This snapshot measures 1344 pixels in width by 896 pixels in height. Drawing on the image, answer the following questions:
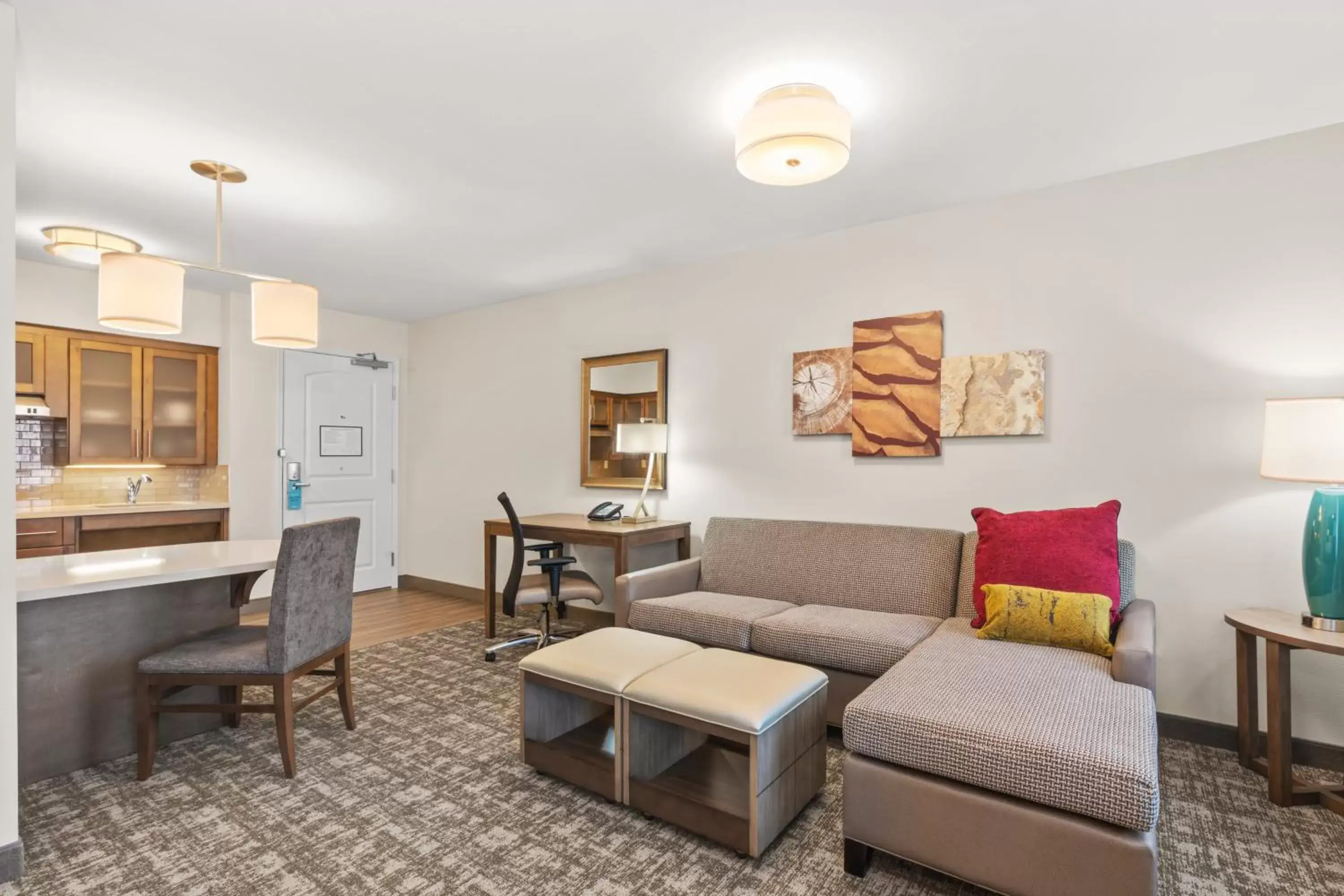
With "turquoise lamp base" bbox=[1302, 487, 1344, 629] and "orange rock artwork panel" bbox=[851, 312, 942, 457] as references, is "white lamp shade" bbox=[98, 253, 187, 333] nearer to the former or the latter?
"orange rock artwork panel" bbox=[851, 312, 942, 457]

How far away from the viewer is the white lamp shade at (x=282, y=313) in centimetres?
284

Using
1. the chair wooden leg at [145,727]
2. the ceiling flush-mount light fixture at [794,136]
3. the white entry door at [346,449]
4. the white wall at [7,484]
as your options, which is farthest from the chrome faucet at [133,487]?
the ceiling flush-mount light fixture at [794,136]

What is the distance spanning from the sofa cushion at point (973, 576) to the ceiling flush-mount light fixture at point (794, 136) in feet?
5.64

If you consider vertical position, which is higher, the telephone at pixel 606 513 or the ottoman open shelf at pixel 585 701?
the telephone at pixel 606 513

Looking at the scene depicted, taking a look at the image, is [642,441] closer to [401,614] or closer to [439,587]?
[401,614]

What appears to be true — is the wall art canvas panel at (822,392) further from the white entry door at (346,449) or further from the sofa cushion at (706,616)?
the white entry door at (346,449)

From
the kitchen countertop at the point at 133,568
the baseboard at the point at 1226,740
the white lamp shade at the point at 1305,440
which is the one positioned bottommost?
the baseboard at the point at 1226,740

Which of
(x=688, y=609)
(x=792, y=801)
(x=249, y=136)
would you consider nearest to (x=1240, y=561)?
(x=792, y=801)

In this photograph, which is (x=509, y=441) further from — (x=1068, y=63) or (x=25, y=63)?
(x=1068, y=63)

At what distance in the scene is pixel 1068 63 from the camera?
82.8 inches

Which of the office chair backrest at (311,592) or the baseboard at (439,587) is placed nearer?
the office chair backrest at (311,592)

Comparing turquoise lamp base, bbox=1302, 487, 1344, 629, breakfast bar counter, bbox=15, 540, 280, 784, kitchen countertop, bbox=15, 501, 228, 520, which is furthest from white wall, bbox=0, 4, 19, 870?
turquoise lamp base, bbox=1302, 487, 1344, 629

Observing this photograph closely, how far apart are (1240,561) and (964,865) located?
1907 mm

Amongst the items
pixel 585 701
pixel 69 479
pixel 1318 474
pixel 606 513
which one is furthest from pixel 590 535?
pixel 69 479
